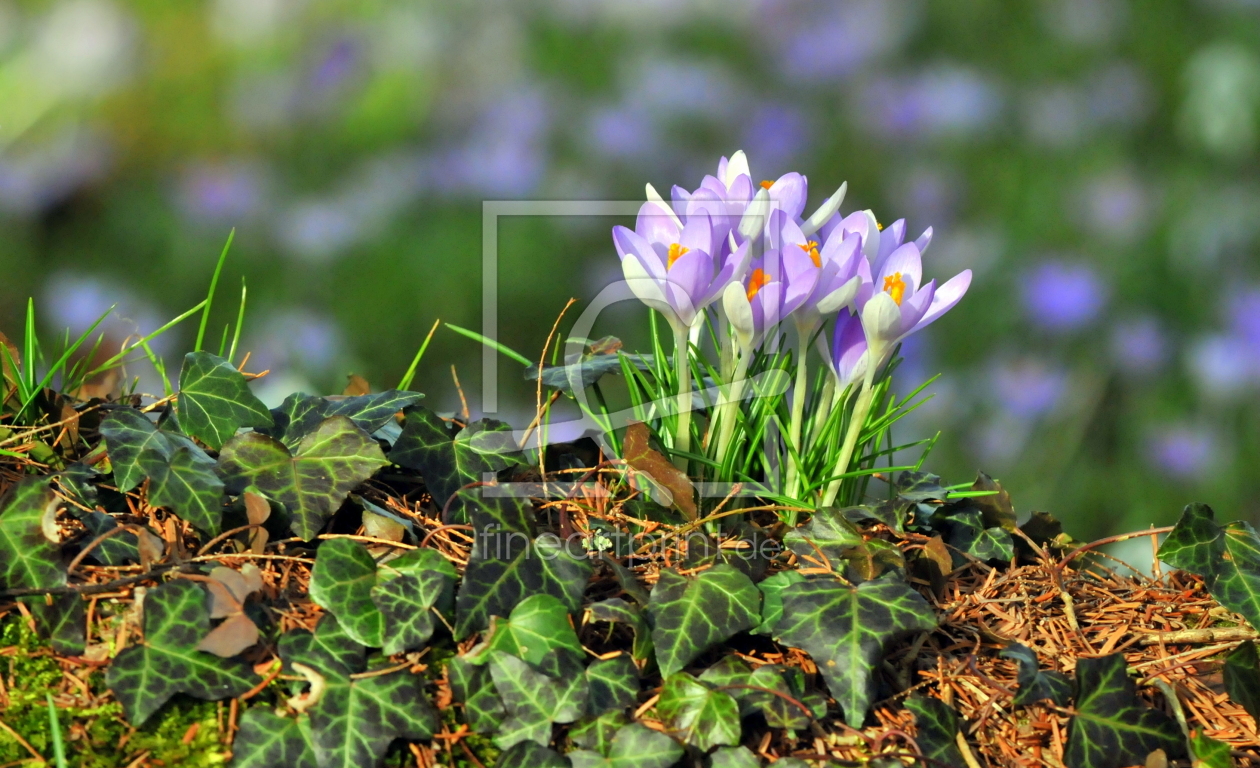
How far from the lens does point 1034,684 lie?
3.43 feet

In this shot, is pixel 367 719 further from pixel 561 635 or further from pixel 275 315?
pixel 275 315

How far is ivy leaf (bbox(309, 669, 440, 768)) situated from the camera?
3.12ft

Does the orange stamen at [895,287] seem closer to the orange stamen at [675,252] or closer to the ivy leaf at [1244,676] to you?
the orange stamen at [675,252]

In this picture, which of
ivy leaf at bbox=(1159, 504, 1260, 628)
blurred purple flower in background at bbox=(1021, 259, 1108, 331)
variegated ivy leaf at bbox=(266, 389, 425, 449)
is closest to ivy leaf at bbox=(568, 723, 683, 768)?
variegated ivy leaf at bbox=(266, 389, 425, 449)

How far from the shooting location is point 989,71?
3428 millimetres

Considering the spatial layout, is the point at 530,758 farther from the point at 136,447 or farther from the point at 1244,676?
the point at 1244,676

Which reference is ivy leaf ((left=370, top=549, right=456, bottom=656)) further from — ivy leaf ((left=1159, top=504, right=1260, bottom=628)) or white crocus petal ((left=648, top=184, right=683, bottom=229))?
ivy leaf ((left=1159, top=504, right=1260, bottom=628))

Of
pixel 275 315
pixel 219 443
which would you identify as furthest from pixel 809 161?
pixel 219 443

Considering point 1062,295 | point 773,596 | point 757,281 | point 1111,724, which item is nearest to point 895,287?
point 757,281

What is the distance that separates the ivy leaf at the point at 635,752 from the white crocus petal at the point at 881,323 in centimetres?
49

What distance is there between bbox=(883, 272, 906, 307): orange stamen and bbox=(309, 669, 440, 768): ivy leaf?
651 mm

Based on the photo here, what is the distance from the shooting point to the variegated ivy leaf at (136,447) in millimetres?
1138

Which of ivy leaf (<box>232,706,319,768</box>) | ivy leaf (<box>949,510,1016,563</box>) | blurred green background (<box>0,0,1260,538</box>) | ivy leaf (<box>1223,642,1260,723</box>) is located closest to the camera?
ivy leaf (<box>232,706,319,768</box>)

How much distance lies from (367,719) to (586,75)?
9.98 feet
